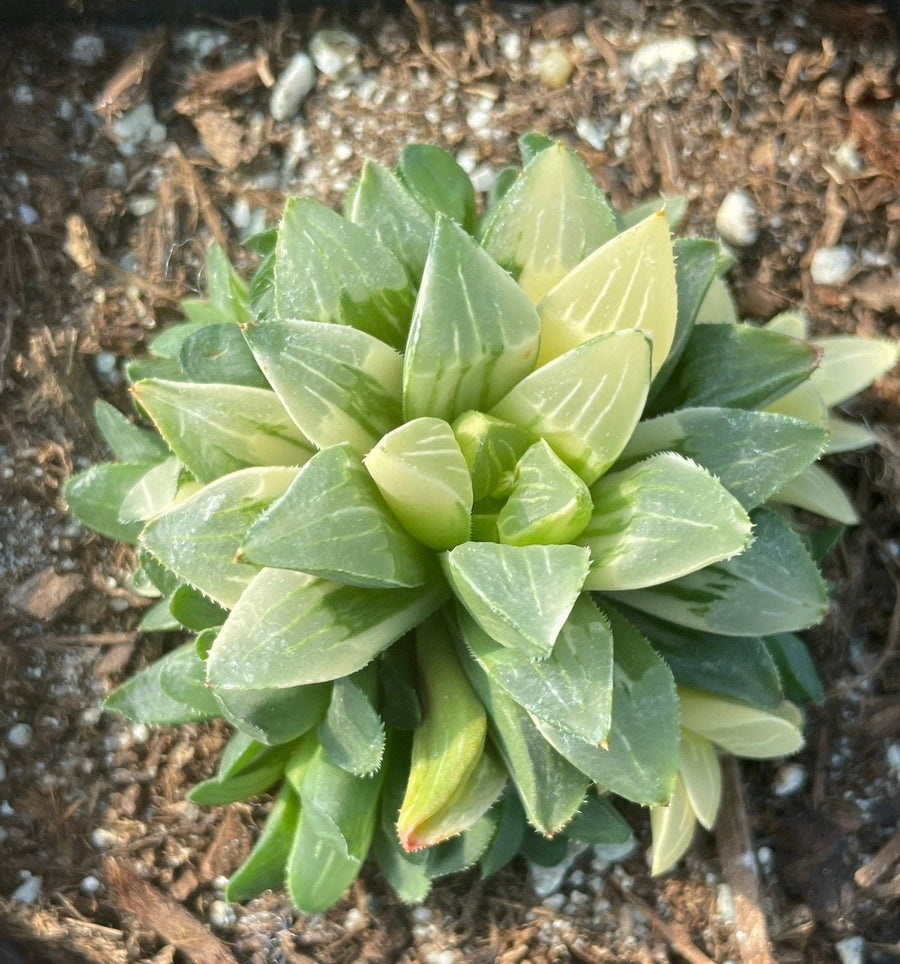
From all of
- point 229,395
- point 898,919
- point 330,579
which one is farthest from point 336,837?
point 898,919

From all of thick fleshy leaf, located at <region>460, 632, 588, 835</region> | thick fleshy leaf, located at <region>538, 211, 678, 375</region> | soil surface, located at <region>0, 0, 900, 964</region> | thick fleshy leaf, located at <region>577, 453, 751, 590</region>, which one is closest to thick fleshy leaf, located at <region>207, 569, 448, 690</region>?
thick fleshy leaf, located at <region>460, 632, 588, 835</region>

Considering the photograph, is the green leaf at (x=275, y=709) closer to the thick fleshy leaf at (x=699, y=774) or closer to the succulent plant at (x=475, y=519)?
the succulent plant at (x=475, y=519)

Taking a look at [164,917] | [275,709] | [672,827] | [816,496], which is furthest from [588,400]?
[164,917]

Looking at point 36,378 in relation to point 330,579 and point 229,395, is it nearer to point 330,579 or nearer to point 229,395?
point 229,395

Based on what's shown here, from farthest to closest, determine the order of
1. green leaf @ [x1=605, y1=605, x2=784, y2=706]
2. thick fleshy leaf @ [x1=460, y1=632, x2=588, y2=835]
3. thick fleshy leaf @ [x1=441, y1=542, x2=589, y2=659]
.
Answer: green leaf @ [x1=605, y1=605, x2=784, y2=706] → thick fleshy leaf @ [x1=460, y1=632, x2=588, y2=835] → thick fleshy leaf @ [x1=441, y1=542, x2=589, y2=659]

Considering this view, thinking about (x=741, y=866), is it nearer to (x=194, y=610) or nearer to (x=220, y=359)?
(x=194, y=610)

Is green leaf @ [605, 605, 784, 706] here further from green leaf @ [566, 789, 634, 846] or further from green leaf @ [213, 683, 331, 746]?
green leaf @ [213, 683, 331, 746]
